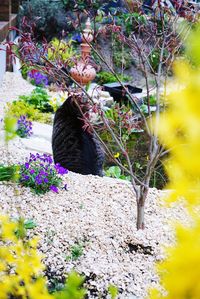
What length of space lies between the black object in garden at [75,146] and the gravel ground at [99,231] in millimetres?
448

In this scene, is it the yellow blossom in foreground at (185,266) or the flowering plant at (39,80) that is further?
the flowering plant at (39,80)

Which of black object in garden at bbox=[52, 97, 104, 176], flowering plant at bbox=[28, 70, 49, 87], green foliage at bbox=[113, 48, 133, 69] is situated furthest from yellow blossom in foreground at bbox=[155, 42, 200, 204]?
Answer: green foliage at bbox=[113, 48, 133, 69]

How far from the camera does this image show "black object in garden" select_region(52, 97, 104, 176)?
4.42m

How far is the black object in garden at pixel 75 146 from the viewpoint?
442 cm

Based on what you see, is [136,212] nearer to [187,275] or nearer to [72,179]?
[72,179]

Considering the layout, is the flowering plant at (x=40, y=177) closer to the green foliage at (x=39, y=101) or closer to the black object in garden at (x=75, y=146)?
the black object in garden at (x=75, y=146)

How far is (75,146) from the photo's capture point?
4445 mm

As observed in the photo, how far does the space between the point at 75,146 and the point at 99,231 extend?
4.56 feet

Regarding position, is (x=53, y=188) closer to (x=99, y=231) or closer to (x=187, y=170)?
(x=99, y=231)

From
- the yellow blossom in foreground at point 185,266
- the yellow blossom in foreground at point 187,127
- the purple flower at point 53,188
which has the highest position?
the yellow blossom in foreground at point 187,127

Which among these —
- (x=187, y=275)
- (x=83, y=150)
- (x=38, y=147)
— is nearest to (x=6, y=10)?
(x=38, y=147)

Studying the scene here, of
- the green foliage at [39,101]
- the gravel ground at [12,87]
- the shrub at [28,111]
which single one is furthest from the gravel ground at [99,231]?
the gravel ground at [12,87]

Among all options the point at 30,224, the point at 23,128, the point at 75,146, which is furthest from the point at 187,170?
the point at 23,128

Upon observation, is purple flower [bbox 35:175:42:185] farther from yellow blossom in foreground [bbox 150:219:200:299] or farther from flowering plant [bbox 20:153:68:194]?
yellow blossom in foreground [bbox 150:219:200:299]
